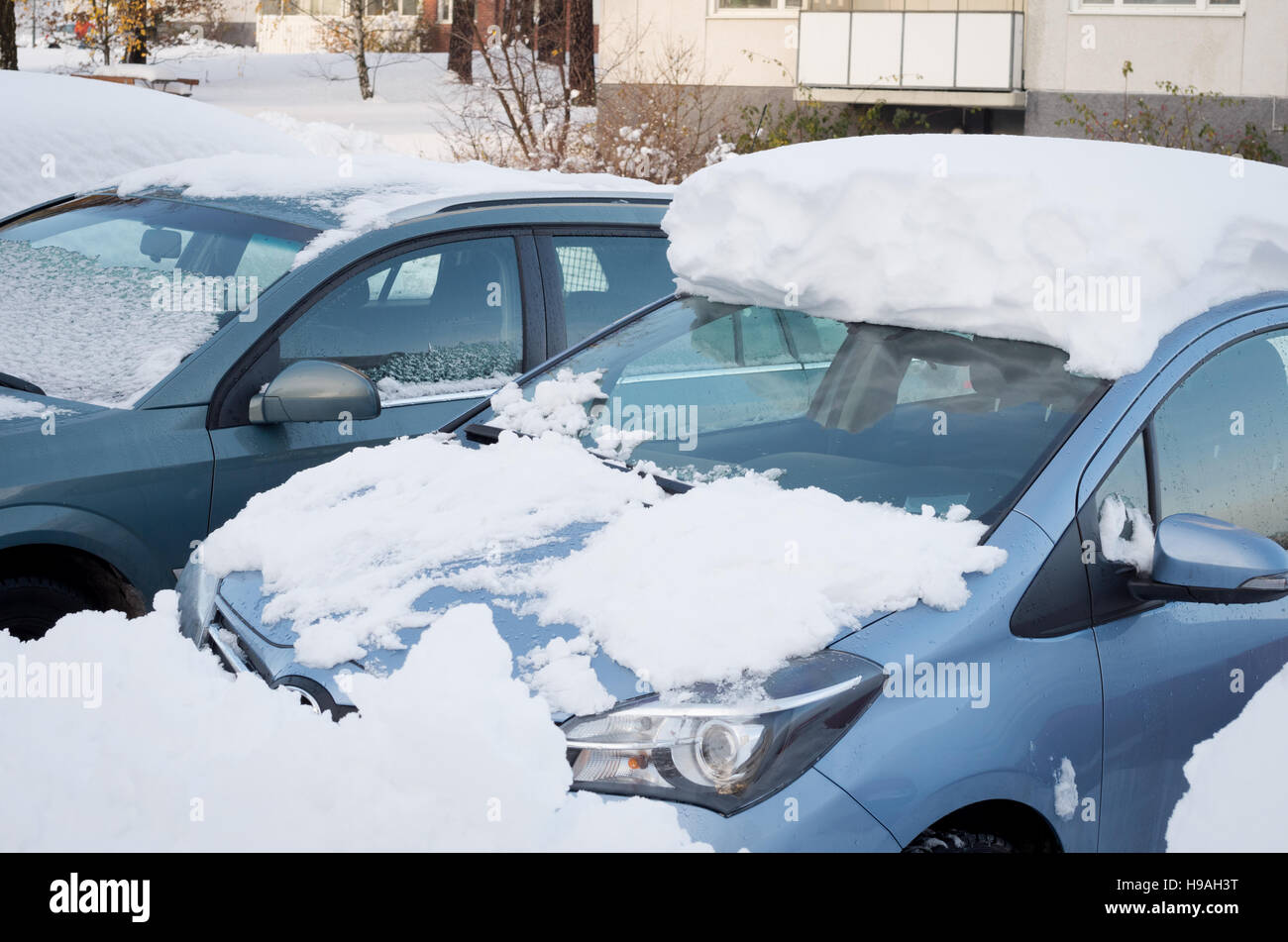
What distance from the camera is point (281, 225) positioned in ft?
13.9

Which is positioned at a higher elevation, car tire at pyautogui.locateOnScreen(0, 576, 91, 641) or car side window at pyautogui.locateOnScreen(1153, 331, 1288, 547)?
car side window at pyautogui.locateOnScreen(1153, 331, 1288, 547)

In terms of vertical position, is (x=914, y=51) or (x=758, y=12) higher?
(x=758, y=12)

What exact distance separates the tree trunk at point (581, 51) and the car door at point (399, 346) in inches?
626

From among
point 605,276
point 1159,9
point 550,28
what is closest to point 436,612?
point 605,276

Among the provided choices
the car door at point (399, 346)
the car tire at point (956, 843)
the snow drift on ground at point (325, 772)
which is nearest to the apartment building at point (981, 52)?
the car door at point (399, 346)

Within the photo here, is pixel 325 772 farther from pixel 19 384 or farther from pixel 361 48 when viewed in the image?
pixel 361 48

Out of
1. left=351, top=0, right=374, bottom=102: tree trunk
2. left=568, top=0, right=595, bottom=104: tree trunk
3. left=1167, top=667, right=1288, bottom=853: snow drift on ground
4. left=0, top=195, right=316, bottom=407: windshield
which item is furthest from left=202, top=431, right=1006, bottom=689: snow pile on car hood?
left=351, top=0, right=374, bottom=102: tree trunk

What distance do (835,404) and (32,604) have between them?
7.11ft

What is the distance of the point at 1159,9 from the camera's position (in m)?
18.6

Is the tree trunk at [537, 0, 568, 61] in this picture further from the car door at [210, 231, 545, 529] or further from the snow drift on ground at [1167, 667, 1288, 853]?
the snow drift on ground at [1167, 667, 1288, 853]

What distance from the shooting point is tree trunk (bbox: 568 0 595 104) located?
20.7m

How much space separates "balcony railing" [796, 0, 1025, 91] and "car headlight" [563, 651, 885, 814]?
61.3 feet

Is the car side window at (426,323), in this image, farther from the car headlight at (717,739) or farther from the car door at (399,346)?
the car headlight at (717,739)

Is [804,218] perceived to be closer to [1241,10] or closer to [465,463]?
[465,463]
